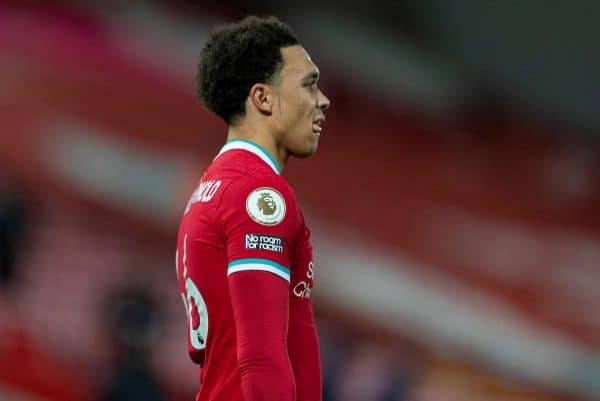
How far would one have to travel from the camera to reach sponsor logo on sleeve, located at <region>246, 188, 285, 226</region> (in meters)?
2.29

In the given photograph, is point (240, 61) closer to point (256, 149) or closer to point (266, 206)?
point (256, 149)

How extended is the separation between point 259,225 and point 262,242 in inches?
1.3

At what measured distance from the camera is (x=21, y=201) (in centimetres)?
727

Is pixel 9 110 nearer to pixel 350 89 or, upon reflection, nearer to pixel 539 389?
pixel 350 89

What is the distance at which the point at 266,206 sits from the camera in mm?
2301

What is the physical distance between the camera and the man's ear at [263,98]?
8.19 ft

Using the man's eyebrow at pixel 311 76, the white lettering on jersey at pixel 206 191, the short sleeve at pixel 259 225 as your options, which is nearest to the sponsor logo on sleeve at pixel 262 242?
the short sleeve at pixel 259 225

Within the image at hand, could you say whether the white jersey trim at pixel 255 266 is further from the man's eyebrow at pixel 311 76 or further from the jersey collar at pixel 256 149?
the man's eyebrow at pixel 311 76

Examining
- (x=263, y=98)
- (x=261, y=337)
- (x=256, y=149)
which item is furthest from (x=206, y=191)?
(x=261, y=337)

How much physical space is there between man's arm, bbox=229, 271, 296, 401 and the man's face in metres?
0.35

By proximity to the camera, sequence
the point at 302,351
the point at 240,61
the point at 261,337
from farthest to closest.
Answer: the point at 240,61 < the point at 302,351 < the point at 261,337

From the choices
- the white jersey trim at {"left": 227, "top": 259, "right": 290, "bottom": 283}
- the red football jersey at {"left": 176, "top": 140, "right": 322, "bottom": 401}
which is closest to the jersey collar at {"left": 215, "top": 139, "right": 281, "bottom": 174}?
the red football jersey at {"left": 176, "top": 140, "right": 322, "bottom": 401}

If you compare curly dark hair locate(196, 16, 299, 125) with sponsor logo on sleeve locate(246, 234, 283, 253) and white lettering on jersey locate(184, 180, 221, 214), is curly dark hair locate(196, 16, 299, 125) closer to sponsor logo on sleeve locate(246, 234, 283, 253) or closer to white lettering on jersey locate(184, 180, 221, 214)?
white lettering on jersey locate(184, 180, 221, 214)

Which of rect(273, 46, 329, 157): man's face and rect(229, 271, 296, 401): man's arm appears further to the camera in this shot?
rect(273, 46, 329, 157): man's face
